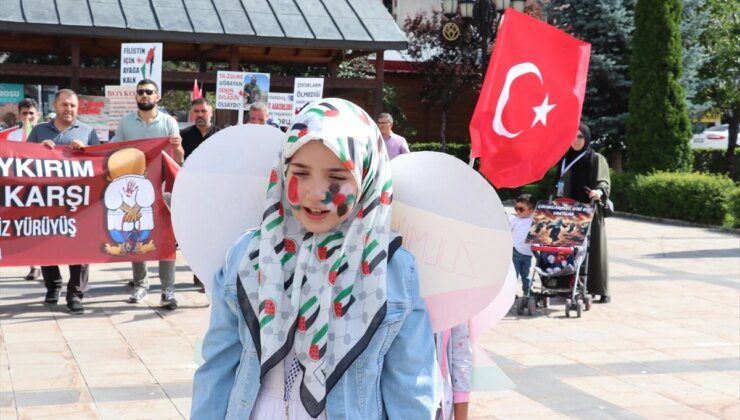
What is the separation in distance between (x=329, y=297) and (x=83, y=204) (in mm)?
7616

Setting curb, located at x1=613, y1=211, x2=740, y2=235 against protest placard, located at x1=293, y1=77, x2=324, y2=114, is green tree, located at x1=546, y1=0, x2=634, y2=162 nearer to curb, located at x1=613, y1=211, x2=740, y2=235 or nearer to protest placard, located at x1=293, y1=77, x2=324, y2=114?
curb, located at x1=613, y1=211, x2=740, y2=235

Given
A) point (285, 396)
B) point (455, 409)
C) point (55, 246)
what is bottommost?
point (55, 246)

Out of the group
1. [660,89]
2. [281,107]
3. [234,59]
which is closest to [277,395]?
[281,107]

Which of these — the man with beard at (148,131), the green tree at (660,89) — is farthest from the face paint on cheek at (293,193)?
the green tree at (660,89)

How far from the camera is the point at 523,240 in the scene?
10539mm

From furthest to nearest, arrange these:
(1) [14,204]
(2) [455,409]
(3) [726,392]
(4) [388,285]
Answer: (1) [14,204]
(3) [726,392]
(2) [455,409]
(4) [388,285]

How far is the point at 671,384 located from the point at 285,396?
17.5ft

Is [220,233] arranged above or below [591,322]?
above

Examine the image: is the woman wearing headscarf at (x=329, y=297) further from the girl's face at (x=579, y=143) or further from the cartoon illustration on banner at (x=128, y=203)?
the girl's face at (x=579, y=143)

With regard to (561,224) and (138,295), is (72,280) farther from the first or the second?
(561,224)

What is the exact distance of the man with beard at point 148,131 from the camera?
9758mm

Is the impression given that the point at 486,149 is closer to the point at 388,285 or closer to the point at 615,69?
the point at 388,285

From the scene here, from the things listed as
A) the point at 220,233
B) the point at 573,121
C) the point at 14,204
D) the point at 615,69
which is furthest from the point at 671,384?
the point at 615,69

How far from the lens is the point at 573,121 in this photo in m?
3.91
